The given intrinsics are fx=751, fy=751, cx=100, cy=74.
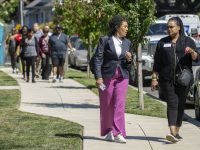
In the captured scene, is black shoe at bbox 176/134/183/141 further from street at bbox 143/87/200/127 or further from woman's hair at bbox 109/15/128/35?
street at bbox 143/87/200/127

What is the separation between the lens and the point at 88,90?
810 inches

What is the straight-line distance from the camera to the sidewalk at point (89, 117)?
10795 mm

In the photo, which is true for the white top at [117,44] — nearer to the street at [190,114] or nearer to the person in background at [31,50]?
the street at [190,114]

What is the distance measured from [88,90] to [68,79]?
191 inches

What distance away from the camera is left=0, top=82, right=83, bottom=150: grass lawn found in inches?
412

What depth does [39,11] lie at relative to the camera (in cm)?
7831

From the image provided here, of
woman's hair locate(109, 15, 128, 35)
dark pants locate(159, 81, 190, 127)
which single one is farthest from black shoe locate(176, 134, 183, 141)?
woman's hair locate(109, 15, 128, 35)

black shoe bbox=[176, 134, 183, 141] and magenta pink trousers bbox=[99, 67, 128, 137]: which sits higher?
magenta pink trousers bbox=[99, 67, 128, 137]

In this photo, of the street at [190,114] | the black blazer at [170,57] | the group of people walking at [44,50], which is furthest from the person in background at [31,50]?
the black blazer at [170,57]

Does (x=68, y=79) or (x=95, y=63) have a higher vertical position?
(x=95, y=63)

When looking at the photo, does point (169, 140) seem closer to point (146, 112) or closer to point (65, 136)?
point (65, 136)

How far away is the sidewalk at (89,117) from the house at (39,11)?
170ft

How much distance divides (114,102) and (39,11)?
68045mm

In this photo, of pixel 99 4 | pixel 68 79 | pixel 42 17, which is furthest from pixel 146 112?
pixel 42 17
